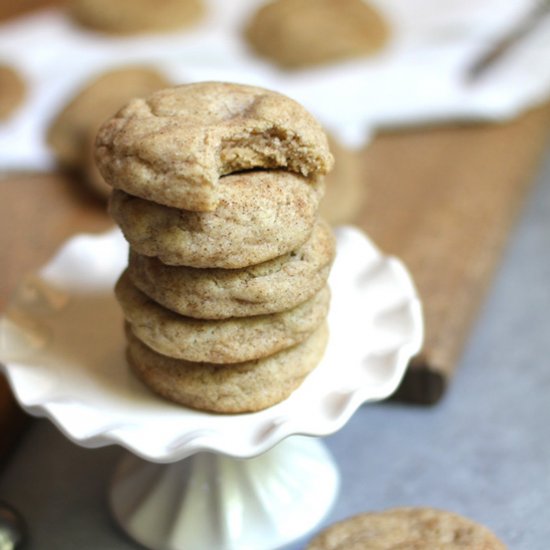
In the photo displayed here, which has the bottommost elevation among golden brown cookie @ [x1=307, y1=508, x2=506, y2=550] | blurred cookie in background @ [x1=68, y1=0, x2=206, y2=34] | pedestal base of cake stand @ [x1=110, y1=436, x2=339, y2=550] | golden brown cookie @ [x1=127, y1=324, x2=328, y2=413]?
pedestal base of cake stand @ [x1=110, y1=436, x2=339, y2=550]

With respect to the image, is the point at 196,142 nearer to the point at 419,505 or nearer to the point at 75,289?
the point at 75,289

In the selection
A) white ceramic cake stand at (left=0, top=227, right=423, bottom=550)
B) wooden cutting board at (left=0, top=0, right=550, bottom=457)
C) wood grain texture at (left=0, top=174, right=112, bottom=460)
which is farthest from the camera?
wood grain texture at (left=0, top=174, right=112, bottom=460)

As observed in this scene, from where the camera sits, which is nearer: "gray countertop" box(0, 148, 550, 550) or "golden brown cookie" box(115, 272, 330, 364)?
"golden brown cookie" box(115, 272, 330, 364)

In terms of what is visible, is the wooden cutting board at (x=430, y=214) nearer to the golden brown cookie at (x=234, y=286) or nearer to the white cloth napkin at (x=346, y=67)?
the white cloth napkin at (x=346, y=67)

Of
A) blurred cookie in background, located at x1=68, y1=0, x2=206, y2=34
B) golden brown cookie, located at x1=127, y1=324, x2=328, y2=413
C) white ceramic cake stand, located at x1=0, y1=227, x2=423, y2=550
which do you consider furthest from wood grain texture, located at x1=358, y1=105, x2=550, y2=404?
blurred cookie in background, located at x1=68, y1=0, x2=206, y2=34

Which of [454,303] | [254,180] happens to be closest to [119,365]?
[254,180]

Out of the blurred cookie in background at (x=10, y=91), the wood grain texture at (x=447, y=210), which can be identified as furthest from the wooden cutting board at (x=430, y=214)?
the blurred cookie in background at (x=10, y=91)

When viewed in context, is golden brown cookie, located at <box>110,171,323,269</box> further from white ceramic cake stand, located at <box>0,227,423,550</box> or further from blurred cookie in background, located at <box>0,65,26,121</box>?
blurred cookie in background, located at <box>0,65,26,121</box>

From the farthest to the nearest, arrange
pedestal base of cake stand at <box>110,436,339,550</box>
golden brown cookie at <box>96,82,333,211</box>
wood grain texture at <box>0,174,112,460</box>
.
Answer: wood grain texture at <box>0,174,112,460</box>
pedestal base of cake stand at <box>110,436,339,550</box>
golden brown cookie at <box>96,82,333,211</box>
